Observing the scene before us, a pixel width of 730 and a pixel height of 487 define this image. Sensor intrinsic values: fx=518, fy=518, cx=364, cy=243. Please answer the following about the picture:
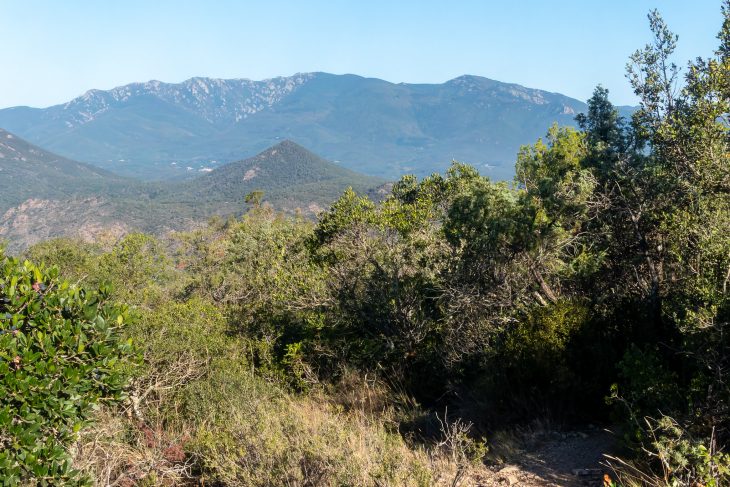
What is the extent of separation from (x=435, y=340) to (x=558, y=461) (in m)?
4.83

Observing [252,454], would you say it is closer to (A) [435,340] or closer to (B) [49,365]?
(B) [49,365]

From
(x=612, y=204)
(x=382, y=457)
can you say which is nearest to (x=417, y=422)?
(x=382, y=457)

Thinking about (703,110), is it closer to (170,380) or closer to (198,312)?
(170,380)

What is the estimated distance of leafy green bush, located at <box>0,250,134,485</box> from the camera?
4.30 metres

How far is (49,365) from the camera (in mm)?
4496

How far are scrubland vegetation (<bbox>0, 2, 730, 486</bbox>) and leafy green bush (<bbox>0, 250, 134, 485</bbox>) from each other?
20 millimetres

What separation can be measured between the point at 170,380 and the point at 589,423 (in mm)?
7328

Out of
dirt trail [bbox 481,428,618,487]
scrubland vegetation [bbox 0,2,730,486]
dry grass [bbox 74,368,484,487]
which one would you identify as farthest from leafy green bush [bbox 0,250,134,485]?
dirt trail [bbox 481,428,618,487]

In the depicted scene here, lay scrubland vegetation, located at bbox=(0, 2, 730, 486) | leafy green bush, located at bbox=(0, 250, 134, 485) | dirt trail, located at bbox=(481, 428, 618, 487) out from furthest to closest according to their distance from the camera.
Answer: dirt trail, located at bbox=(481, 428, 618, 487)
scrubland vegetation, located at bbox=(0, 2, 730, 486)
leafy green bush, located at bbox=(0, 250, 134, 485)

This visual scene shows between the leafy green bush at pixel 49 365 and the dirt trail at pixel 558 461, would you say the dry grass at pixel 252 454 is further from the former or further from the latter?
the leafy green bush at pixel 49 365

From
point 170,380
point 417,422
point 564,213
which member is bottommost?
point 417,422

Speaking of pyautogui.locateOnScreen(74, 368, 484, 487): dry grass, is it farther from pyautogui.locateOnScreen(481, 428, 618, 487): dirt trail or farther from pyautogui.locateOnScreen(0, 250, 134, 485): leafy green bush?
pyautogui.locateOnScreen(0, 250, 134, 485): leafy green bush

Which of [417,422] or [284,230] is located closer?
[417,422]

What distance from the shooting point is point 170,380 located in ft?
32.0
